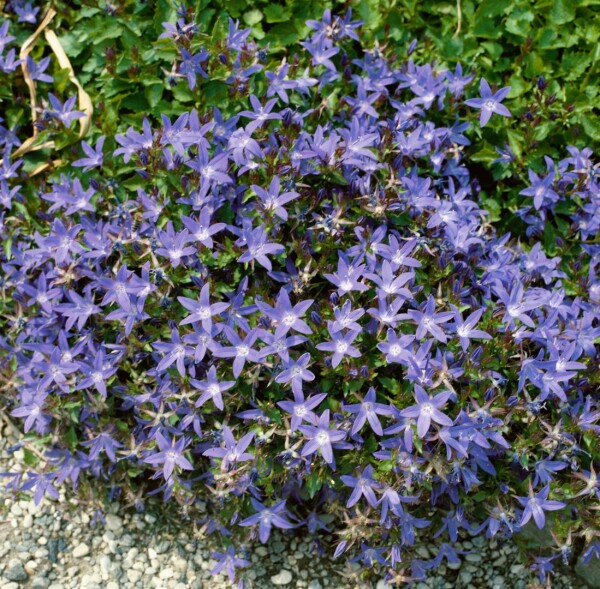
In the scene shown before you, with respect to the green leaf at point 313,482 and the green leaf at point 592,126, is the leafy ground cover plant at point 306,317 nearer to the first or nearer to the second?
the green leaf at point 313,482

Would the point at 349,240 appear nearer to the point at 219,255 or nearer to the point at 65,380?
the point at 219,255

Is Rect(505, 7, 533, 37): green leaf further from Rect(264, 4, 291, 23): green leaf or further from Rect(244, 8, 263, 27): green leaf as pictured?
Rect(244, 8, 263, 27): green leaf

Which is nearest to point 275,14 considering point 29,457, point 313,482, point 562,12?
point 562,12

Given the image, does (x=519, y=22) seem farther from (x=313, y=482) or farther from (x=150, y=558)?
(x=150, y=558)

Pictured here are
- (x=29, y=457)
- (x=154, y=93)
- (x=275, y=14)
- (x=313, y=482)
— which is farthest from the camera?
(x=275, y=14)

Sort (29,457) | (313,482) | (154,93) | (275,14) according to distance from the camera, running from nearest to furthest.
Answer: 1. (313,482)
2. (29,457)
3. (154,93)
4. (275,14)

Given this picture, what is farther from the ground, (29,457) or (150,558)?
(29,457)

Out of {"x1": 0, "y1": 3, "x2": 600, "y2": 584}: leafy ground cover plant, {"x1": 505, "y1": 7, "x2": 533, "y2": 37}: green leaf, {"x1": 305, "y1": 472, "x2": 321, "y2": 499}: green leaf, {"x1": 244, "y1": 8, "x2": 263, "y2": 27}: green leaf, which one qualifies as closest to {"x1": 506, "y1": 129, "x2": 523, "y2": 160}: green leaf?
{"x1": 0, "y1": 3, "x2": 600, "y2": 584}: leafy ground cover plant
